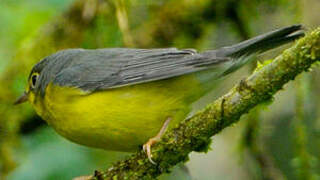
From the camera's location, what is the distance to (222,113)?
326 centimetres

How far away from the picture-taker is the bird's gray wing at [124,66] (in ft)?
12.8

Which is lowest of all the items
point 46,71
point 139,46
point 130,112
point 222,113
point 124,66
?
point 222,113

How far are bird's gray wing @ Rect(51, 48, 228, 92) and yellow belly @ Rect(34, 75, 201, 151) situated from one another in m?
0.07

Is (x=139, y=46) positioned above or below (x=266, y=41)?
Answer: above

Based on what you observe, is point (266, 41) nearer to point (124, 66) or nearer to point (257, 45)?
point (257, 45)

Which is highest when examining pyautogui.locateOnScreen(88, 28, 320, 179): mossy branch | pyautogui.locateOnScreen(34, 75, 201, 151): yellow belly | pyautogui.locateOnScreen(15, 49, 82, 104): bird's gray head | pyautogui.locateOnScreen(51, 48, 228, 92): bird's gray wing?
pyautogui.locateOnScreen(15, 49, 82, 104): bird's gray head

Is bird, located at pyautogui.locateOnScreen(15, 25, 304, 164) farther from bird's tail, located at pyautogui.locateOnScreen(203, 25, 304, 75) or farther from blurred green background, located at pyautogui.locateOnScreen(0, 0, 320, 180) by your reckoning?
blurred green background, located at pyautogui.locateOnScreen(0, 0, 320, 180)

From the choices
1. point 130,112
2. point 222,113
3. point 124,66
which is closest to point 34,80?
point 124,66

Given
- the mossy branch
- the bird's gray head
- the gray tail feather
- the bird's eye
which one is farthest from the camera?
the bird's eye

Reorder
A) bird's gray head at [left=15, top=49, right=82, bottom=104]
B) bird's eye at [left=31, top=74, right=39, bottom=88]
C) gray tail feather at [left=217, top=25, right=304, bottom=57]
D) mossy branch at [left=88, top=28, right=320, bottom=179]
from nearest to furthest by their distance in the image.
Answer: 1. mossy branch at [left=88, top=28, right=320, bottom=179]
2. gray tail feather at [left=217, top=25, right=304, bottom=57]
3. bird's gray head at [left=15, top=49, right=82, bottom=104]
4. bird's eye at [left=31, top=74, right=39, bottom=88]

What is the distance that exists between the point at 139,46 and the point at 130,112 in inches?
72.7

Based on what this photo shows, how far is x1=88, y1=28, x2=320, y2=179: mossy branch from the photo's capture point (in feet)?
9.96

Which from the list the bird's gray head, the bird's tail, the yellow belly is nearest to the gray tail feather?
the bird's tail

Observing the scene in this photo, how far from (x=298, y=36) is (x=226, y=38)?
252cm
